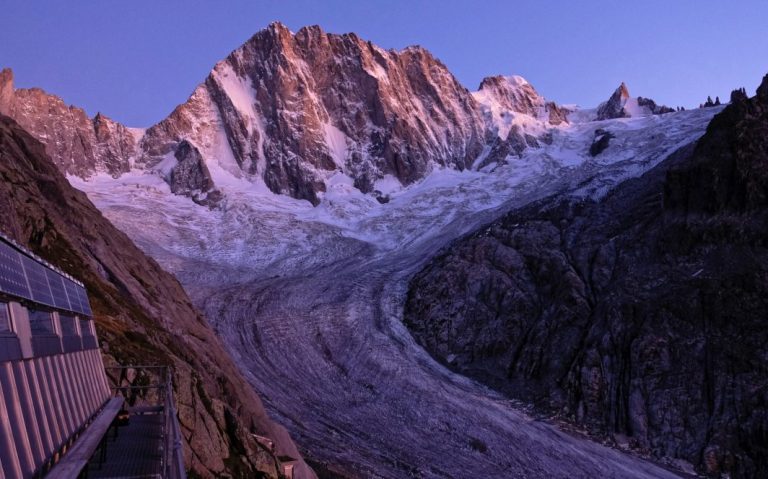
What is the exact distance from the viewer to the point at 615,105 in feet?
543

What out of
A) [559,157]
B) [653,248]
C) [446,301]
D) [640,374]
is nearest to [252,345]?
[446,301]

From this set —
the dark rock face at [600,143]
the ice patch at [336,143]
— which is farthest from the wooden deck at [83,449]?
the ice patch at [336,143]

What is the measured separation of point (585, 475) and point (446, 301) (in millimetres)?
26849

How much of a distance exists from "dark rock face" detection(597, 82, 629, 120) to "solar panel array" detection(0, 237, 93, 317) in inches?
6449

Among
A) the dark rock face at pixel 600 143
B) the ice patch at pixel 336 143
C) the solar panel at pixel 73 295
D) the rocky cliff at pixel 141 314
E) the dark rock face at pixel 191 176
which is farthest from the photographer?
the ice patch at pixel 336 143

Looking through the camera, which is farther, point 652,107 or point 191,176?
point 652,107

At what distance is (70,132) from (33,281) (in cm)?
12917

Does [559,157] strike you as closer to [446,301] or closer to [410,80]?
[410,80]

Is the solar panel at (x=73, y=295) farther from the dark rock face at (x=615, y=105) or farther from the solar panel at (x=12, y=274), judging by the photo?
the dark rock face at (x=615, y=105)

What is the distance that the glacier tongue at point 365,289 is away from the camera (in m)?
37.3

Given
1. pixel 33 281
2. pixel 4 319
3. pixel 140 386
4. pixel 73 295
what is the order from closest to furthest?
pixel 4 319 → pixel 33 281 → pixel 73 295 → pixel 140 386

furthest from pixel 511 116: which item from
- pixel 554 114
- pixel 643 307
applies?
pixel 643 307

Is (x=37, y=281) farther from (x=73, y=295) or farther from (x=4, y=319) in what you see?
(x=73, y=295)

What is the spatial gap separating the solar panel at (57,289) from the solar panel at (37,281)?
0.25m
